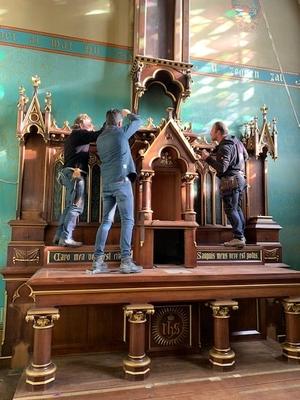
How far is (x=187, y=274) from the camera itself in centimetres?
265

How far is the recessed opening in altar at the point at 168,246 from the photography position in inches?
137

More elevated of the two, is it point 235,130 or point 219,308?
point 235,130

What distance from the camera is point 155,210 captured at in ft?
11.8

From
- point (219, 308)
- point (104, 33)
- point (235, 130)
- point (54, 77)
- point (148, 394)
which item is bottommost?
point (148, 394)

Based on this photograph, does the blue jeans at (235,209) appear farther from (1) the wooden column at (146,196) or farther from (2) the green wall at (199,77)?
(2) the green wall at (199,77)

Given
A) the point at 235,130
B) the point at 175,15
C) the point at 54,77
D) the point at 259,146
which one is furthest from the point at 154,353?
the point at 175,15

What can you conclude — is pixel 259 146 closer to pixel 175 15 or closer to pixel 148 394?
pixel 175 15

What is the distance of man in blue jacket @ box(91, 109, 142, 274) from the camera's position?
9.11ft

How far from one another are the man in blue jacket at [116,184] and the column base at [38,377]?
0.83 m

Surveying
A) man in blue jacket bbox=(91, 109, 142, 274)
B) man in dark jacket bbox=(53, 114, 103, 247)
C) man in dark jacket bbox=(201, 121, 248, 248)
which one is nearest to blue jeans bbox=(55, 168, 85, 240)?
man in dark jacket bbox=(53, 114, 103, 247)

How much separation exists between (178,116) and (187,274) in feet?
7.60

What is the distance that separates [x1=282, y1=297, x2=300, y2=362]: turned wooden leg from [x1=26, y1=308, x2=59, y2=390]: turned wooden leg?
204 centimetres

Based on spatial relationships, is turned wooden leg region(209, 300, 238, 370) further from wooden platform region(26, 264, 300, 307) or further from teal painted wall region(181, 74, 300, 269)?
teal painted wall region(181, 74, 300, 269)

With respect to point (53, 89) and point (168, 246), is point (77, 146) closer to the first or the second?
point (53, 89)
